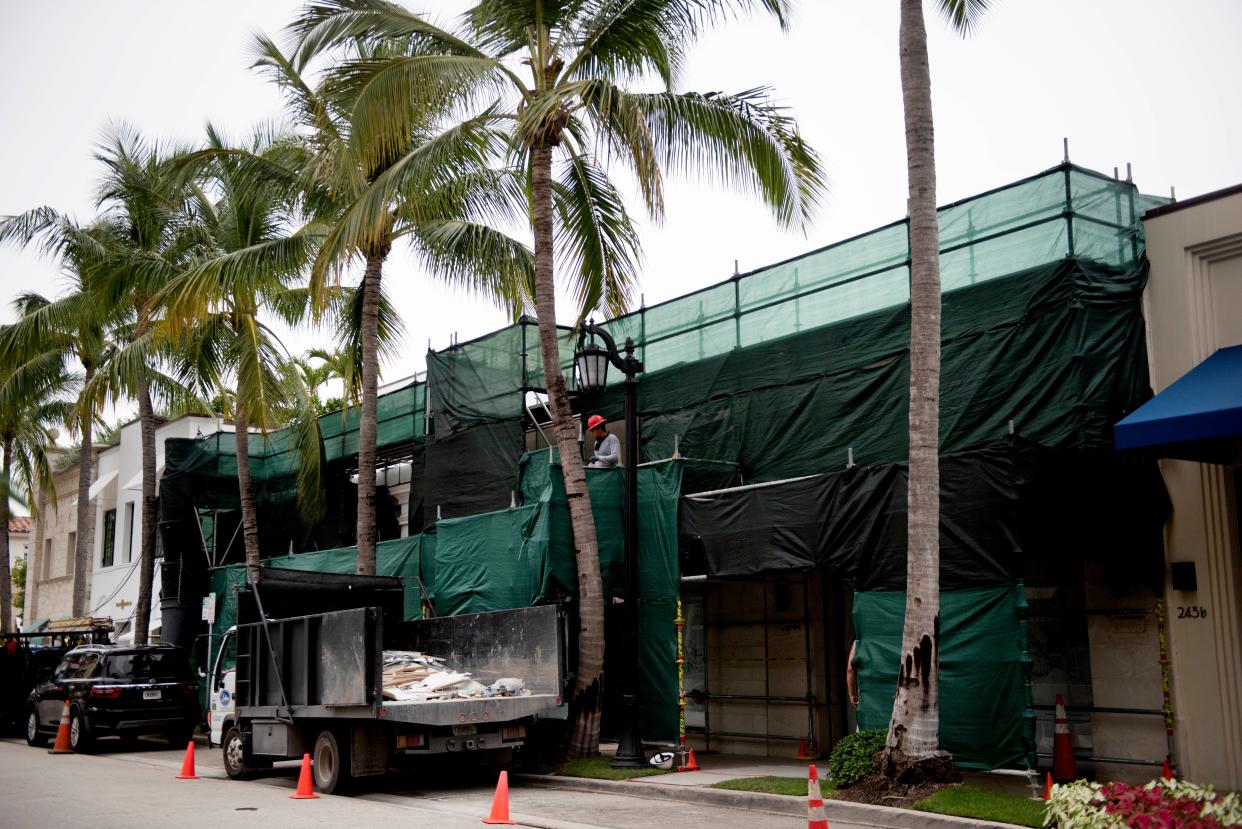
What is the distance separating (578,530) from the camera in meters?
15.9

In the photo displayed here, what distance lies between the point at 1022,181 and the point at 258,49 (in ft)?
48.1

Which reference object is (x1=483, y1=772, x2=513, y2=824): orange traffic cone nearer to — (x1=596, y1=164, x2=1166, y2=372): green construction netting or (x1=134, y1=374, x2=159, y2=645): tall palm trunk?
(x1=596, y1=164, x2=1166, y2=372): green construction netting

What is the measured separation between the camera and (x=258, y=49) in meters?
21.9

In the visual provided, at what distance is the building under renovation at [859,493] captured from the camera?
40.8 ft

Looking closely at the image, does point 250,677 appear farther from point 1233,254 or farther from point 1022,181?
point 1233,254

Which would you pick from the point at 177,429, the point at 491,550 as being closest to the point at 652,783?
the point at 491,550

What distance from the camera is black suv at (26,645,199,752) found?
66.6ft

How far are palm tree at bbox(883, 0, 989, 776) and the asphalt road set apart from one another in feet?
4.27

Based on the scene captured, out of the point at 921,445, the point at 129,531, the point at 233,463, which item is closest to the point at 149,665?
the point at 233,463

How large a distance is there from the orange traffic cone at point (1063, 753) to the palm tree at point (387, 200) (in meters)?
10.9

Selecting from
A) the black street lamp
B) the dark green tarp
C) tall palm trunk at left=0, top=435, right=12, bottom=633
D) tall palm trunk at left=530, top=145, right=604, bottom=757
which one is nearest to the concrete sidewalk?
the black street lamp

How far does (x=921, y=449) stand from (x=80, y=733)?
16.1 m

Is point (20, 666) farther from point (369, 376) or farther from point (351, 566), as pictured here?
point (369, 376)

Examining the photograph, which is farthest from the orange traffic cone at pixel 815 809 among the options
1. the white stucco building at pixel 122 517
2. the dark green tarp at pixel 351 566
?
the white stucco building at pixel 122 517
